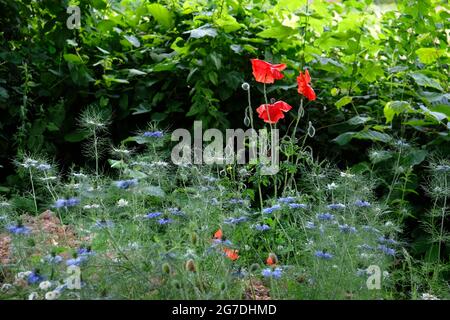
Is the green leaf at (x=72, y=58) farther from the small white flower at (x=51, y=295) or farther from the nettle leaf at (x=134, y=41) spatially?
the small white flower at (x=51, y=295)

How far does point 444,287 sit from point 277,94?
1.73 m

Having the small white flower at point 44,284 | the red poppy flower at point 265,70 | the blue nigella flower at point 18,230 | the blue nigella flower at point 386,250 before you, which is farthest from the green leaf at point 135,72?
the small white flower at point 44,284

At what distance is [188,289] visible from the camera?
243 centimetres

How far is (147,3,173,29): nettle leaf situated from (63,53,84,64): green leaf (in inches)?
20.9

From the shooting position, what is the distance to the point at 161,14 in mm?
4457

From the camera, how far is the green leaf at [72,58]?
4.31 m

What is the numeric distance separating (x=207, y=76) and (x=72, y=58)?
84 centimetres

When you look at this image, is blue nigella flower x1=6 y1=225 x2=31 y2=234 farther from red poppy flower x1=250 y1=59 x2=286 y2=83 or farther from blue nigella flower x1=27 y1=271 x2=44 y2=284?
red poppy flower x1=250 y1=59 x2=286 y2=83

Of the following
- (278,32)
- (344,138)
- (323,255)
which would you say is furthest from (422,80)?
(323,255)

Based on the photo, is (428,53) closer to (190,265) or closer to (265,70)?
(265,70)

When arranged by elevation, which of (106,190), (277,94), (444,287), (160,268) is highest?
(277,94)
